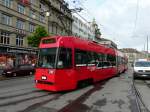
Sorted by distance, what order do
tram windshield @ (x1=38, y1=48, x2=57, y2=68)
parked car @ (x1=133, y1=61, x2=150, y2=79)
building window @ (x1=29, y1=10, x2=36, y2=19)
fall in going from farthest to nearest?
building window @ (x1=29, y1=10, x2=36, y2=19)
parked car @ (x1=133, y1=61, x2=150, y2=79)
tram windshield @ (x1=38, y1=48, x2=57, y2=68)

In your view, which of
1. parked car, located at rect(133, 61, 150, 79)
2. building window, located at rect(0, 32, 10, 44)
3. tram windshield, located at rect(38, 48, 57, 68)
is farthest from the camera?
building window, located at rect(0, 32, 10, 44)

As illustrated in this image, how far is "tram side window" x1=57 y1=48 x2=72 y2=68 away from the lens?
41.3ft

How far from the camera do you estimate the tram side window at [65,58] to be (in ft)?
41.3

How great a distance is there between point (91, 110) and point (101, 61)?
1036 cm

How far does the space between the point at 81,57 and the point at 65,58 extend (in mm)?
1973

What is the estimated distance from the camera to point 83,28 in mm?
83000

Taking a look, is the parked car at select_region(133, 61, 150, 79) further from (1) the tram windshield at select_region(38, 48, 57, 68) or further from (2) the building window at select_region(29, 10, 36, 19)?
(2) the building window at select_region(29, 10, 36, 19)

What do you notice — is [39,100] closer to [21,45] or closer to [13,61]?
[13,61]

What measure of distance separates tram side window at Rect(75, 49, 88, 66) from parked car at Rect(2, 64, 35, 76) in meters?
14.4

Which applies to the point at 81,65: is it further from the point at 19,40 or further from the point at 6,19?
the point at 19,40

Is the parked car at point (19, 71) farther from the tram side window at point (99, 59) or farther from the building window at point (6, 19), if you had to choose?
the tram side window at point (99, 59)

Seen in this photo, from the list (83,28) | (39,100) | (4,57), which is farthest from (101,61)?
(83,28)

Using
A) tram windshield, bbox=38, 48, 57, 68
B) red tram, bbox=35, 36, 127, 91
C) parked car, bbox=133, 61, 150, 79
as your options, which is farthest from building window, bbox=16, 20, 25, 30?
tram windshield, bbox=38, 48, 57, 68

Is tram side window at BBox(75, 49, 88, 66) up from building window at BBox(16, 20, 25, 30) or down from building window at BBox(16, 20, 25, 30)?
down
